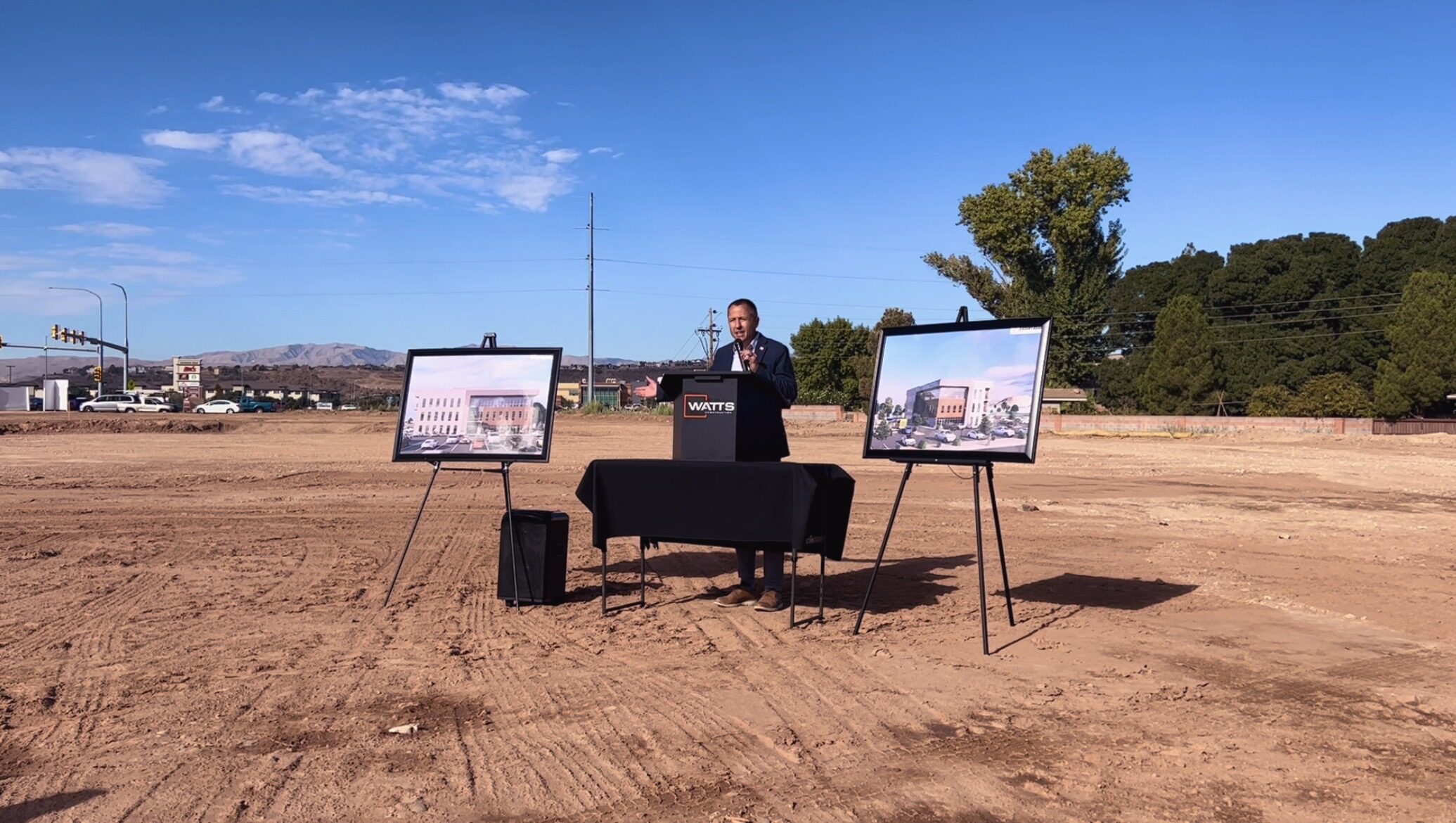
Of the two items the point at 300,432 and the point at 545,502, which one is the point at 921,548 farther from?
the point at 300,432

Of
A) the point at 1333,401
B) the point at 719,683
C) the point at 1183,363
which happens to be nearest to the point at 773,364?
the point at 719,683

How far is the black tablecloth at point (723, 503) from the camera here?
7.57 m

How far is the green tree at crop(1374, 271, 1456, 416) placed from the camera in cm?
5141

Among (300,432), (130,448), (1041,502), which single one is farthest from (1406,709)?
(300,432)

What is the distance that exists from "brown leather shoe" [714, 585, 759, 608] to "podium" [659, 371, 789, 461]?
125 centimetres

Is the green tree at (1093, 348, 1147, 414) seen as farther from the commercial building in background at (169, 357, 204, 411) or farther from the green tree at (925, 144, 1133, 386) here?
the commercial building in background at (169, 357, 204, 411)

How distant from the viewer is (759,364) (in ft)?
26.8

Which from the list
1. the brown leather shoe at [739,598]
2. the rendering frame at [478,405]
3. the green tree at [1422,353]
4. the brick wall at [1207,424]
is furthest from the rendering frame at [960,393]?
the green tree at [1422,353]

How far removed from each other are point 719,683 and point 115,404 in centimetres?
7133

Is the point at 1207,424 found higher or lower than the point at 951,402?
lower

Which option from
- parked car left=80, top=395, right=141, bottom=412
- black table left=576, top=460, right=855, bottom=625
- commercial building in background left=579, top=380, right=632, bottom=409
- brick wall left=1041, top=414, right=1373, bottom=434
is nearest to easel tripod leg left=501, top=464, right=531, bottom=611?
black table left=576, top=460, right=855, bottom=625

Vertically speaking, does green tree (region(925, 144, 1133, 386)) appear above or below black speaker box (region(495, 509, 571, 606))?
above

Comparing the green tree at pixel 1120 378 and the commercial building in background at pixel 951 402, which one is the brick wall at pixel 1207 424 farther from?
the commercial building in background at pixel 951 402

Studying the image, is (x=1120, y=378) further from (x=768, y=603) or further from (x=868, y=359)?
(x=768, y=603)
